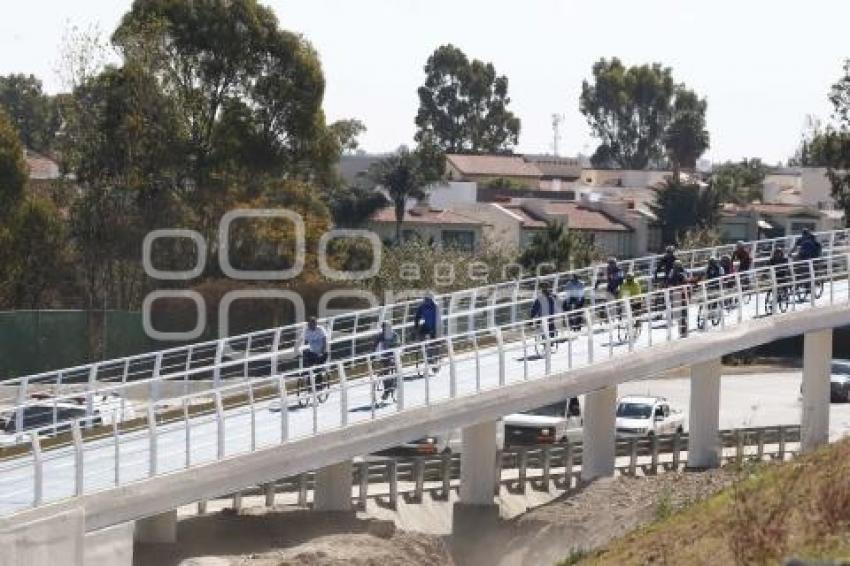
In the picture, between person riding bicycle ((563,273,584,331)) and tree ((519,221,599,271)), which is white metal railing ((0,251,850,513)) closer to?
person riding bicycle ((563,273,584,331))

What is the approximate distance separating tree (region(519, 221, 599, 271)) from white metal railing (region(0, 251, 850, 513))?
33.4 m

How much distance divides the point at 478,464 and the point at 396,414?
232 inches

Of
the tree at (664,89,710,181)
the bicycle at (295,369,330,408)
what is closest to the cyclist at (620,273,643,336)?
the bicycle at (295,369,330,408)

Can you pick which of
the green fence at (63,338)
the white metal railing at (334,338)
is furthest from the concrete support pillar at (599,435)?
the green fence at (63,338)

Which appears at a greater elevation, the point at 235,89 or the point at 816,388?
the point at 235,89

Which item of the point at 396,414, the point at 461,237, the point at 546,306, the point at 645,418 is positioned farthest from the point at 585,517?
the point at 461,237

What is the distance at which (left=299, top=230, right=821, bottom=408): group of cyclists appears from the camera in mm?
32719

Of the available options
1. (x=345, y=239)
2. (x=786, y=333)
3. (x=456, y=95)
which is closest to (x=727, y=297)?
(x=786, y=333)

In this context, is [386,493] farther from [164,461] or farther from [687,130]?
[687,130]

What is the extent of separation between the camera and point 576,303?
128ft

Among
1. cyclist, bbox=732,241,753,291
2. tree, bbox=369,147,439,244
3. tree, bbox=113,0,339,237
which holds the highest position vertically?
tree, bbox=113,0,339,237

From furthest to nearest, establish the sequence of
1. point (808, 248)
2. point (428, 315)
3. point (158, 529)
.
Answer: point (808, 248) → point (428, 315) → point (158, 529)

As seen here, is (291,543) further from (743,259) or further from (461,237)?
(461,237)

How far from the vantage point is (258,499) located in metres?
36.9
